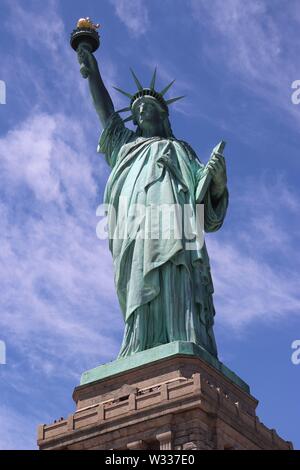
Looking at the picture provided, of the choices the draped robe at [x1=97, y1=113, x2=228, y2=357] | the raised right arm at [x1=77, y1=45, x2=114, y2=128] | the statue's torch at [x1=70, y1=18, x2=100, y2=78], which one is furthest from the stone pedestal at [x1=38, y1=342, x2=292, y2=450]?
the statue's torch at [x1=70, y1=18, x2=100, y2=78]

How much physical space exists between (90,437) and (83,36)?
1273 cm

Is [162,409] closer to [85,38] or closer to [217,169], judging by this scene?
[217,169]

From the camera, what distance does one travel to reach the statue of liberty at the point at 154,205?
26.8 meters

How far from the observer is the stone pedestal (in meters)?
23.5

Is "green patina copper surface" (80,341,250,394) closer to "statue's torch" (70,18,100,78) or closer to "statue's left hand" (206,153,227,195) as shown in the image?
"statue's left hand" (206,153,227,195)

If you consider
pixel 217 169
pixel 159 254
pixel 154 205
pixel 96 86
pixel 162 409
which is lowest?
pixel 162 409

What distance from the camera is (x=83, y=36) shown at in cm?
3262

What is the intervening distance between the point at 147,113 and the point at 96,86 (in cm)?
177

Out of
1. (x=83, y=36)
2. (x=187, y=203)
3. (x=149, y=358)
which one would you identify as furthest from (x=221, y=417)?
(x=83, y=36)

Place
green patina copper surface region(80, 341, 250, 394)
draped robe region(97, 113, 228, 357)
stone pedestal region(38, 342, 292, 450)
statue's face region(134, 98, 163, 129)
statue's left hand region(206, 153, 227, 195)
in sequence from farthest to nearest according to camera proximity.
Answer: statue's face region(134, 98, 163, 129), statue's left hand region(206, 153, 227, 195), draped robe region(97, 113, 228, 357), green patina copper surface region(80, 341, 250, 394), stone pedestal region(38, 342, 292, 450)

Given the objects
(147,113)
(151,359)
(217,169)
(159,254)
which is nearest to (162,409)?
(151,359)
